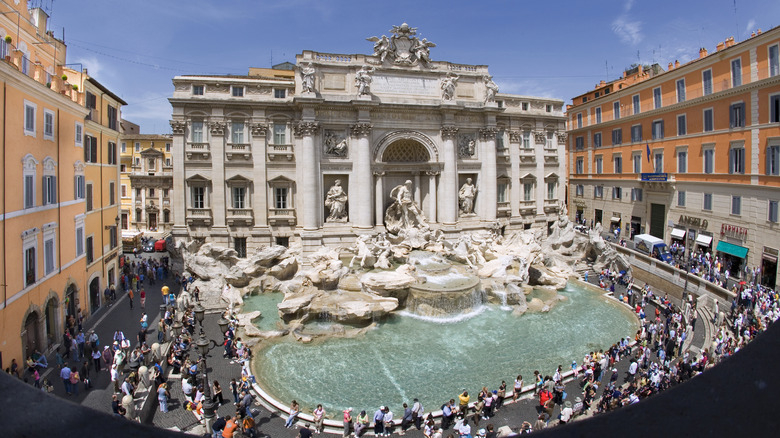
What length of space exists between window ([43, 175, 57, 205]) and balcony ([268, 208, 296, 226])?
12214 millimetres

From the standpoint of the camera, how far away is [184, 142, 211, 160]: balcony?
27719mm

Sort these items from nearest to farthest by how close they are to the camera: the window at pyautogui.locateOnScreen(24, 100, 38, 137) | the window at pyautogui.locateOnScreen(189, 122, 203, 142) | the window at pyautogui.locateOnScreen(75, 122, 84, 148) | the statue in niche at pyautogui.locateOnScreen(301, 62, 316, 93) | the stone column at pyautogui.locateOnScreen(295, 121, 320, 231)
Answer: the window at pyautogui.locateOnScreen(24, 100, 38, 137), the window at pyautogui.locateOnScreen(75, 122, 84, 148), the statue in niche at pyautogui.locateOnScreen(301, 62, 316, 93), the window at pyautogui.locateOnScreen(189, 122, 203, 142), the stone column at pyautogui.locateOnScreen(295, 121, 320, 231)

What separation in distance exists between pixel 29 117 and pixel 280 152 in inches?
553

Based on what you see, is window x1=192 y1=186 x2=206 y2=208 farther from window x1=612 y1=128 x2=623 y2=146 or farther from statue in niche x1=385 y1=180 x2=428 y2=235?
window x1=612 y1=128 x2=623 y2=146

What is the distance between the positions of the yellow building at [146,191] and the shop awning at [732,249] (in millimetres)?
50225

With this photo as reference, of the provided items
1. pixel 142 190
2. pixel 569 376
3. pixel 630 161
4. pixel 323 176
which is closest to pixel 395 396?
pixel 569 376

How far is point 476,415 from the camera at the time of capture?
12531 mm

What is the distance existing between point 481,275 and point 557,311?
14.7 feet

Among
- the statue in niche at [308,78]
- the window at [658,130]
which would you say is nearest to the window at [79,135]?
the statue in niche at [308,78]

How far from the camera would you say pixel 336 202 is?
2920cm

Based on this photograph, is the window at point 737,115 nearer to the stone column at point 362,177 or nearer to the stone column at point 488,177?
the stone column at point 488,177

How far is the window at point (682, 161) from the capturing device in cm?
3044

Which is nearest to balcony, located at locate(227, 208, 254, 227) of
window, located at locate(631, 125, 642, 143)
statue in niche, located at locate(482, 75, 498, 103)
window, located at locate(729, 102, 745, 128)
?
statue in niche, located at locate(482, 75, 498, 103)

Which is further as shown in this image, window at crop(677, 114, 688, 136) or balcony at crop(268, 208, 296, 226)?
window at crop(677, 114, 688, 136)
